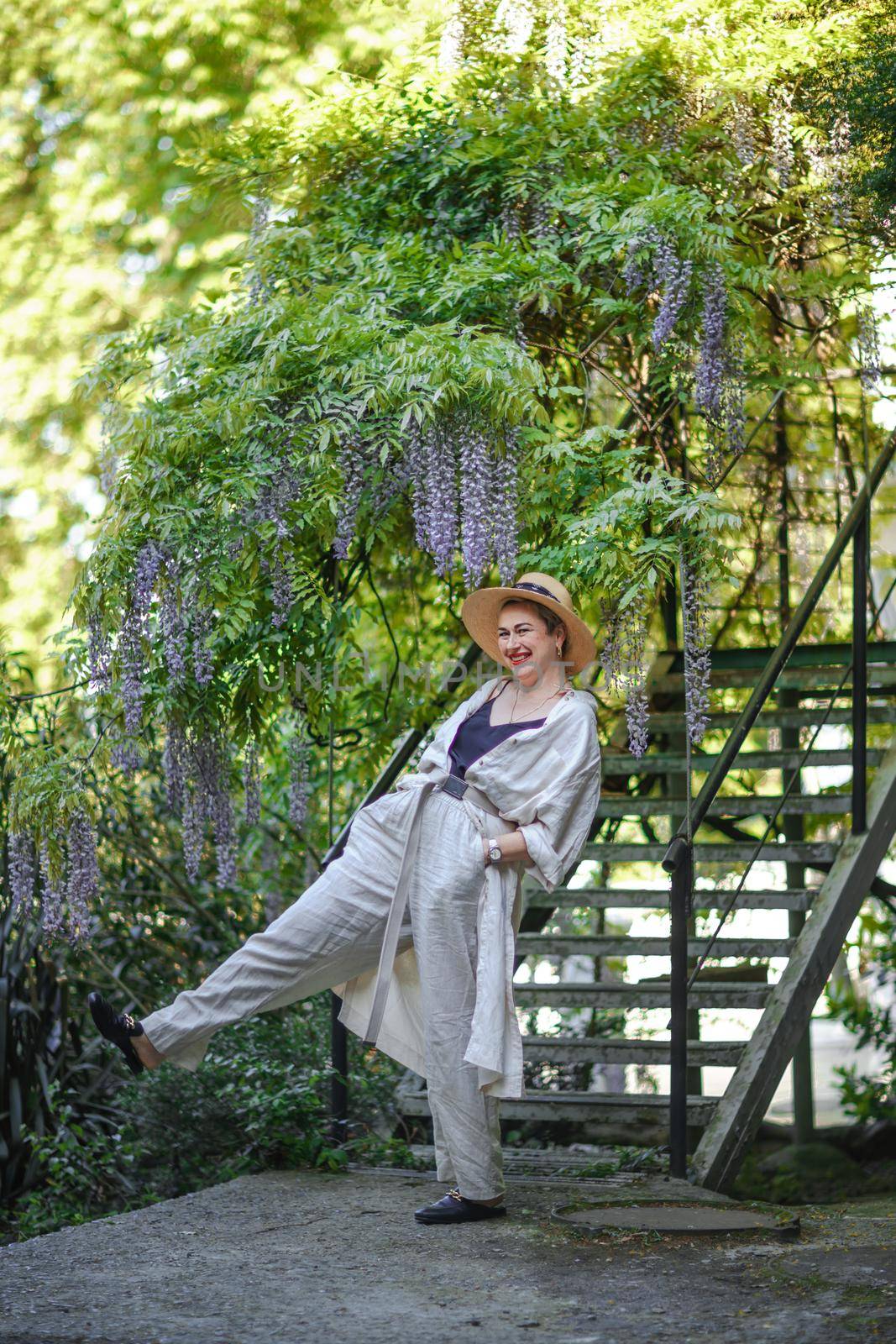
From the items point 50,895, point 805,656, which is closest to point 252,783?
point 50,895

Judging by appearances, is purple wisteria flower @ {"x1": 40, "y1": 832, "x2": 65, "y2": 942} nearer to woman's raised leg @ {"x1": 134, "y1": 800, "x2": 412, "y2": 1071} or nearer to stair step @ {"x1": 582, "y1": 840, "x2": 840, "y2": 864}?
woman's raised leg @ {"x1": 134, "y1": 800, "x2": 412, "y2": 1071}

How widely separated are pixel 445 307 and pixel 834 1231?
2864 mm

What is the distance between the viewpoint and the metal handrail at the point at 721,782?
3.92m

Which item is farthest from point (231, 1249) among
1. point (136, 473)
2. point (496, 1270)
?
point (136, 473)

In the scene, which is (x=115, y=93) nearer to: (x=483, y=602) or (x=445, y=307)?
(x=445, y=307)

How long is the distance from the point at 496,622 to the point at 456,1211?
153cm

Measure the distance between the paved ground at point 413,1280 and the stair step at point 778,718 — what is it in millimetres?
2227

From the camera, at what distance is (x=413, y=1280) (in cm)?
305

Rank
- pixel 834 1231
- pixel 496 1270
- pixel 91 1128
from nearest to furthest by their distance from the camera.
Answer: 1. pixel 496 1270
2. pixel 834 1231
3. pixel 91 1128

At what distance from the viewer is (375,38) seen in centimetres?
891

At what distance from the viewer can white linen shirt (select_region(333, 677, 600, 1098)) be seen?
136 inches

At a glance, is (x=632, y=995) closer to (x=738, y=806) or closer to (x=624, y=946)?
(x=624, y=946)

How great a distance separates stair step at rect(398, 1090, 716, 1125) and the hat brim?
4.23 ft

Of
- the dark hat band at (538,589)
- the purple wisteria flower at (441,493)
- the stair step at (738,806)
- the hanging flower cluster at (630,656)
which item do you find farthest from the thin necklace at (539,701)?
the stair step at (738,806)
